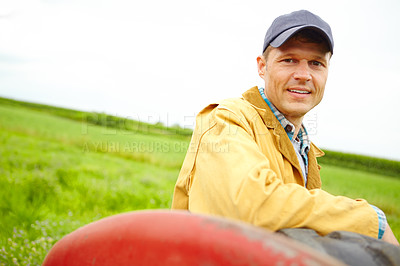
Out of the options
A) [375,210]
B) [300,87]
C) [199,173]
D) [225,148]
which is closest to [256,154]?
[225,148]

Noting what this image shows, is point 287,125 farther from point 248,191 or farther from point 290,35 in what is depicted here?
point 248,191

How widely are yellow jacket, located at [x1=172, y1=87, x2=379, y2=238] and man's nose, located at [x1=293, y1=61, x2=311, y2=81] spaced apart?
0.58 m

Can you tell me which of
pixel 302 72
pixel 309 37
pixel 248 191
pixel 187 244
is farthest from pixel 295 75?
pixel 187 244

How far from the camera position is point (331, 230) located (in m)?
1.44

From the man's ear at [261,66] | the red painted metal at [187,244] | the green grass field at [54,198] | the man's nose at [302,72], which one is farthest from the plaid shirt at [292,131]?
the green grass field at [54,198]

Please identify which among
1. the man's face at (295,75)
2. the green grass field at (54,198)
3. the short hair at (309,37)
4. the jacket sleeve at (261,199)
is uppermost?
the short hair at (309,37)

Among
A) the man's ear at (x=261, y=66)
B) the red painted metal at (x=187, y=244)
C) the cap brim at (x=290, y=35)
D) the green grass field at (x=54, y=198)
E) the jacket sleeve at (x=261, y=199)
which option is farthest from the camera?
the green grass field at (x=54, y=198)

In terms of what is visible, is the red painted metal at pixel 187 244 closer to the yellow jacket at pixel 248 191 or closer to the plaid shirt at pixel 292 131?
the yellow jacket at pixel 248 191

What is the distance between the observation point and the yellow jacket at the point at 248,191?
56.2 inches

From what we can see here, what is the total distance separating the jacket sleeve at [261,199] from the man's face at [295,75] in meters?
0.79

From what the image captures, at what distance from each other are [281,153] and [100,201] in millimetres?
4264

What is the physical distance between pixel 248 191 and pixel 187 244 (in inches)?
23.6

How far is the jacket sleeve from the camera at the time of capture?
142 cm

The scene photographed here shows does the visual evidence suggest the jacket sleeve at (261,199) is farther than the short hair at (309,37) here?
No
